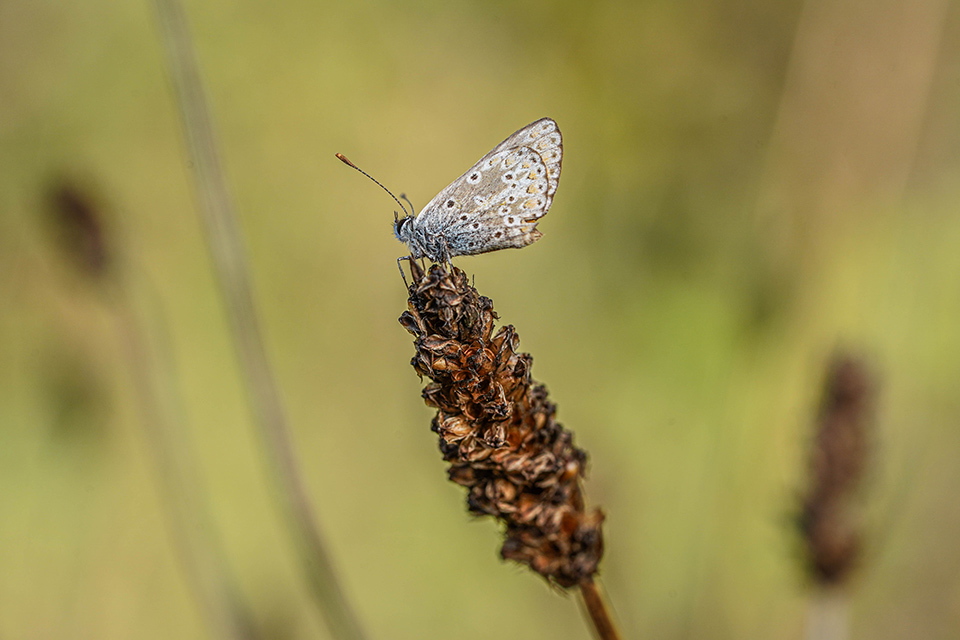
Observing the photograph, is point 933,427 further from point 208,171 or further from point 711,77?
point 208,171

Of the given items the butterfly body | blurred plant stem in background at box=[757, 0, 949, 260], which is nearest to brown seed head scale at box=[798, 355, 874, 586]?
the butterfly body

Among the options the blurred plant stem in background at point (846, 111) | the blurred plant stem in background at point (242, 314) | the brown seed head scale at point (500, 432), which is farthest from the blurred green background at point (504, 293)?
the brown seed head scale at point (500, 432)

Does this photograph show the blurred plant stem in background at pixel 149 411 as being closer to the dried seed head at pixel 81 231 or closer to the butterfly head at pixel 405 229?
the dried seed head at pixel 81 231

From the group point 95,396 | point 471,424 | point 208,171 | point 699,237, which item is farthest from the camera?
point 699,237

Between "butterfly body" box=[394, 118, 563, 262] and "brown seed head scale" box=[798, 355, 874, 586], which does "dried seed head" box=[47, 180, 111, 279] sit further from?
"brown seed head scale" box=[798, 355, 874, 586]

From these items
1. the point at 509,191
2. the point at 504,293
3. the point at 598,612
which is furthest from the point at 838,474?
the point at 504,293

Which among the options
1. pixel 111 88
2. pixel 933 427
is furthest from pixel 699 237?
pixel 111 88
